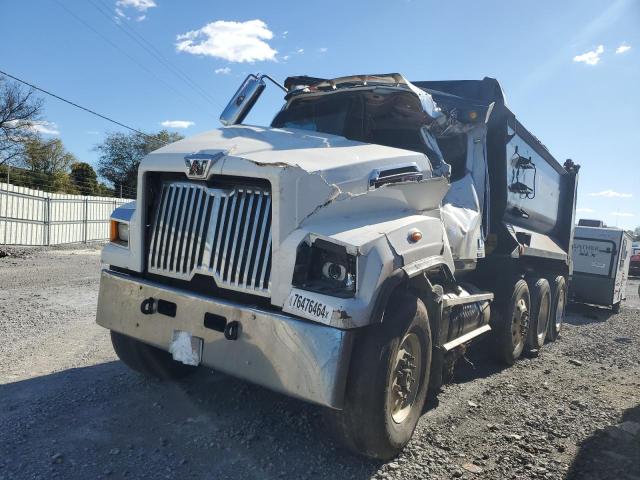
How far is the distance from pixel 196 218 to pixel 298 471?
68.7 inches

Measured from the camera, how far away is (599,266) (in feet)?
40.3

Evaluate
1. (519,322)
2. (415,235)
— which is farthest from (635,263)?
(415,235)

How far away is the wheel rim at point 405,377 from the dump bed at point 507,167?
2.84 meters

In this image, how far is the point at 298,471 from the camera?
10.1 ft

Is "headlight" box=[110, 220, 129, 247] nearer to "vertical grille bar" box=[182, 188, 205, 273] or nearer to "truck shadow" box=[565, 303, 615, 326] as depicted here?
"vertical grille bar" box=[182, 188, 205, 273]

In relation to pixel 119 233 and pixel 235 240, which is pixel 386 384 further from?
pixel 119 233

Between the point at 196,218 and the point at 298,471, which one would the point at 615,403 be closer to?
the point at 298,471

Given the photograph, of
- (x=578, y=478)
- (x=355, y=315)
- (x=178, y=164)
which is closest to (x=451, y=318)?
(x=578, y=478)

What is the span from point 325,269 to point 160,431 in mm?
1648

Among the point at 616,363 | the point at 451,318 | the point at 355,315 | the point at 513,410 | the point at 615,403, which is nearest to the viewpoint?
the point at 355,315

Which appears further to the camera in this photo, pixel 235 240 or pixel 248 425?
pixel 248 425

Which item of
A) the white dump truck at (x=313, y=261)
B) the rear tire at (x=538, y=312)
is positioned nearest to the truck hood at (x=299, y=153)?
the white dump truck at (x=313, y=261)

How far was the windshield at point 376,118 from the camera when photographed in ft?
15.5

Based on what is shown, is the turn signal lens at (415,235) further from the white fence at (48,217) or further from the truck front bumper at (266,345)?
the white fence at (48,217)
